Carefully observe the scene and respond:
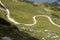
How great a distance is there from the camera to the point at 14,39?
2094 inches

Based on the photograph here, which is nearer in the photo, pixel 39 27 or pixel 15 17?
pixel 39 27

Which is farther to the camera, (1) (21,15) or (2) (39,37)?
(1) (21,15)

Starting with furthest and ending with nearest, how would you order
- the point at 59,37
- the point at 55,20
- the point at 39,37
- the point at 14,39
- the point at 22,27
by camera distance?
the point at 55,20 < the point at 22,27 < the point at 59,37 < the point at 39,37 < the point at 14,39

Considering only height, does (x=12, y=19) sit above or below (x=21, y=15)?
below

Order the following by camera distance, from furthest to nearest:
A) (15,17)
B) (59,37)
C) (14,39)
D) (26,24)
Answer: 1. (15,17)
2. (26,24)
3. (59,37)
4. (14,39)

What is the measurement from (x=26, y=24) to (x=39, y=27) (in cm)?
696

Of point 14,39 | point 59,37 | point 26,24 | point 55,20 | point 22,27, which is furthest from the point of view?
point 55,20

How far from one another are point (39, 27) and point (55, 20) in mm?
26812

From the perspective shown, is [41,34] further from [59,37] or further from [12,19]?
[12,19]

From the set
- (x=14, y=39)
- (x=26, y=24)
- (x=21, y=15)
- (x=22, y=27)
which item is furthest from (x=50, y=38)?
(x=21, y=15)

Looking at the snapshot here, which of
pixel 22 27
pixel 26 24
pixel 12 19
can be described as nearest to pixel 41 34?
pixel 22 27

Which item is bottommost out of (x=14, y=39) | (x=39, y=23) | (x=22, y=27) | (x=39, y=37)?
(x=14, y=39)

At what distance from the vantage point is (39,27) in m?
93.1

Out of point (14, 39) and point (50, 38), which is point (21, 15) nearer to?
point (50, 38)
